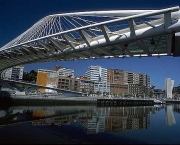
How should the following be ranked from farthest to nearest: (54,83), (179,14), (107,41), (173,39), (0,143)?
(54,83) → (0,143) → (107,41) → (173,39) → (179,14)

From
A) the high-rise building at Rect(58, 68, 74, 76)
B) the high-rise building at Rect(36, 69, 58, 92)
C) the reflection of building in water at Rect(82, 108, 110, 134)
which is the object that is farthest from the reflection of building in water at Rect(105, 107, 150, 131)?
the high-rise building at Rect(58, 68, 74, 76)

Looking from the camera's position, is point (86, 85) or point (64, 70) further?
point (64, 70)

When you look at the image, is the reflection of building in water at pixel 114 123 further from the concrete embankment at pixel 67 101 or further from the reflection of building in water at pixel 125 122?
the concrete embankment at pixel 67 101

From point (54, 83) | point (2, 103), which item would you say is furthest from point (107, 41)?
point (54, 83)

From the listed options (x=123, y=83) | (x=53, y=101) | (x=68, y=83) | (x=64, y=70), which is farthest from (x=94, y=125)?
(x=64, y=70)

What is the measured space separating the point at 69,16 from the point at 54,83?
339 ft

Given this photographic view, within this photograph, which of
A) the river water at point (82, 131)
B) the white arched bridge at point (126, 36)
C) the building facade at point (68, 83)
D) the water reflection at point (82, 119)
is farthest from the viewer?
the building facade at point (68, 83)

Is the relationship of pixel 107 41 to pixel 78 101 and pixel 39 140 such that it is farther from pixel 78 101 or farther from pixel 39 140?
pixel 78 101

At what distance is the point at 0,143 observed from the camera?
13.4m

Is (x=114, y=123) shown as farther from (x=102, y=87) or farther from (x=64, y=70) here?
(x=64, y=70)

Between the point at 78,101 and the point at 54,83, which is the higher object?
the point at 54,83

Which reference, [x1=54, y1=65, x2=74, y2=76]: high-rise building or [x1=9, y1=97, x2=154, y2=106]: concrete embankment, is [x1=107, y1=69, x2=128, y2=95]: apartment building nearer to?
[x1=54, y1=65, x2=74, y2=76]: high-rise building

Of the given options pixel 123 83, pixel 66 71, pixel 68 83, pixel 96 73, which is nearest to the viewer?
pixel 68 83

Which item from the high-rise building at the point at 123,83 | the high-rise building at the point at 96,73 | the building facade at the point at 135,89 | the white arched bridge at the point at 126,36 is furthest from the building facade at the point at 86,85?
the white arched bridge at the point at 126,36
